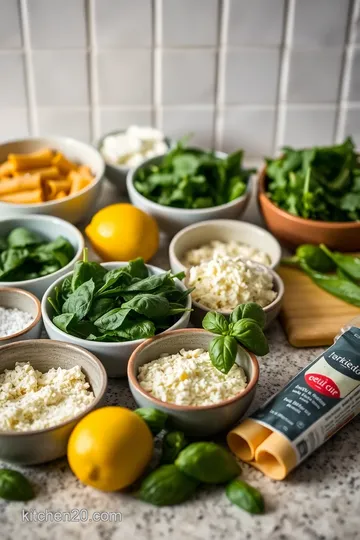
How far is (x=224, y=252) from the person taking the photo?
1.34 meters

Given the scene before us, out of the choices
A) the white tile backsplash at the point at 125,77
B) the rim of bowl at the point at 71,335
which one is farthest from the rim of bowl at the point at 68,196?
the rim of bowl at the point at 71,335

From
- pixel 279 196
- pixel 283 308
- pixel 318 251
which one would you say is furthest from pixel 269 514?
pixel 279 196

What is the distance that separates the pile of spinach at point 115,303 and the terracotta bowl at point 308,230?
12.9 inches

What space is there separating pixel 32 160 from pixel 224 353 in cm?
74

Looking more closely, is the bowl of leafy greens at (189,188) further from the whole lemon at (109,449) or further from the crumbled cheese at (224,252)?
the whole lemon at (109,449)

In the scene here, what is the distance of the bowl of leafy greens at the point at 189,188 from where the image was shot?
4.69 feet

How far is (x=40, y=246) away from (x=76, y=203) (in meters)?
0.14

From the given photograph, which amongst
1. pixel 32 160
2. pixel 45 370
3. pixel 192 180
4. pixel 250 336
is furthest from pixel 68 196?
pixel 250 336

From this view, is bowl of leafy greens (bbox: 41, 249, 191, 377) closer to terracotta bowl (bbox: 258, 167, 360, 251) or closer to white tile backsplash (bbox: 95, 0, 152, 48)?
terracotta bowl (bbox: 258, 167, 360, 251)

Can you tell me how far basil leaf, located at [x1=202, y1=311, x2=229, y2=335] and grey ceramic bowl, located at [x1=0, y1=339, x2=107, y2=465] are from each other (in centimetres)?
17

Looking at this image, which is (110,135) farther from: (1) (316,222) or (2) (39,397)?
(2) (39,397)

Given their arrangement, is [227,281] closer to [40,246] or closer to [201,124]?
[40,246]

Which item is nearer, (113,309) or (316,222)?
(113,309)

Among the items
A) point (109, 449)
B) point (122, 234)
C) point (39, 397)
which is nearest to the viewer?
point (109, 449)
